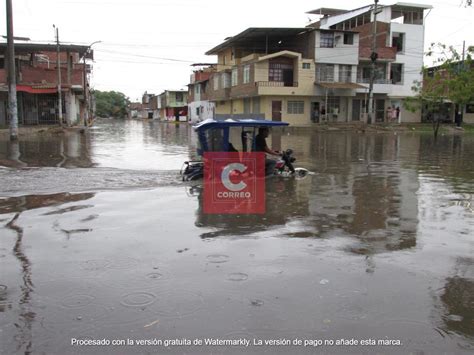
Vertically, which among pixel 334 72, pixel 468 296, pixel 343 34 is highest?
pixel 343 34

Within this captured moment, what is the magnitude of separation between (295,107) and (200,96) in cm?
2995

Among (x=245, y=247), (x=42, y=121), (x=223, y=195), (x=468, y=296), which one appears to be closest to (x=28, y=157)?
(x=223, y=195)

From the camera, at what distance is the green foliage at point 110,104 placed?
473 ft

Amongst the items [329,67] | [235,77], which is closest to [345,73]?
[329,67]

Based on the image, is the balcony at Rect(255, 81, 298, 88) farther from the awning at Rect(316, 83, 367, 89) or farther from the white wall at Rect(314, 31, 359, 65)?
the white wall at Rect(314, 31, 359, 65)

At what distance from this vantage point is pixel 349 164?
16.0 meters

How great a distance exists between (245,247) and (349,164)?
10.4 metres

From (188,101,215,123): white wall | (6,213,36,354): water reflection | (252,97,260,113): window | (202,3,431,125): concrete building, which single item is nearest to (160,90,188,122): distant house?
(188,101,215,123): white wall

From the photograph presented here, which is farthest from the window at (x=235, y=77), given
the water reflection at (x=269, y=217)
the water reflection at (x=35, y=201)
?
the water reflection at (x=35, y=201)

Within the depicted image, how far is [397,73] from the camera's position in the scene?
176 feet

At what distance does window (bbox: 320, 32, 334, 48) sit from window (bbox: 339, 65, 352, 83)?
244cm

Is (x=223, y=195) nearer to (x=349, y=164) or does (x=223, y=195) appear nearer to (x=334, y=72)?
(x=349, y=164)

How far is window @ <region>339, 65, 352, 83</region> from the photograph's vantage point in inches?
1924

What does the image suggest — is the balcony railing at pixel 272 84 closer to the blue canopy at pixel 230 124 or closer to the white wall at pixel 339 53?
the white wall at pixel 339 53
